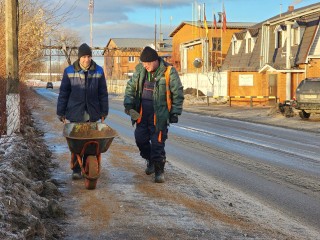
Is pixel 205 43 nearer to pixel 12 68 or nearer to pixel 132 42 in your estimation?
pixel 12 68

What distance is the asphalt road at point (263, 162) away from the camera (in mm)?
7008

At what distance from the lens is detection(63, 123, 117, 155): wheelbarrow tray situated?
21.9 feet

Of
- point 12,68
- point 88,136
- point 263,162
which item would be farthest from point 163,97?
point 12,68

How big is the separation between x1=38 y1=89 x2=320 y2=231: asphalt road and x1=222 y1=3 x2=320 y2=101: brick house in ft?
44.2

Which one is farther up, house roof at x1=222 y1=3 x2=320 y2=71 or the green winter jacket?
house roof at x1=222 y1=3 x2=320 y2=71

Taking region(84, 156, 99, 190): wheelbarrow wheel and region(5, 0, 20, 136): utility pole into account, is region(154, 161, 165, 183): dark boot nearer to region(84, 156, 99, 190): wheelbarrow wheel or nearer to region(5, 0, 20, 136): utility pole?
region(84, 156, 99, 190): wheelbarrow wheel

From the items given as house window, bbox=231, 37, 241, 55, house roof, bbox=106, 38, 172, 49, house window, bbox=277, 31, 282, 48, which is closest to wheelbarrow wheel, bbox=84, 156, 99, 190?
house window, bbox=277, 31, 282, 48

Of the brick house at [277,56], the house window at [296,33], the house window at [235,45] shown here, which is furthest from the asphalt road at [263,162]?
the house window at [235,45]

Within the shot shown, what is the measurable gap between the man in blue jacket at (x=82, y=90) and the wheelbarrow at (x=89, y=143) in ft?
1.09

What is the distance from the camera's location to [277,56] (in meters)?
34.0

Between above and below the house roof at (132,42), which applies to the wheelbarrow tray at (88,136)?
below

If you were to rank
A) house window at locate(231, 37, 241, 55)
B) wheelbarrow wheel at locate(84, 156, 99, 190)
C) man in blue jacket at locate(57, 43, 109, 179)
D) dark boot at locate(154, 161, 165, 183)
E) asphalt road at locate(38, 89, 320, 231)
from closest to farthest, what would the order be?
wheelbarrow wheel at locate(84, 156, 99, 190) → asphalt road at locate(38, 89, 320, 231) → man in blue jacket at locate(57, 43, 109, 179) → dark boot at locate(154, 161, 165, 183) → house window at locate(231, 37, 241, 55)

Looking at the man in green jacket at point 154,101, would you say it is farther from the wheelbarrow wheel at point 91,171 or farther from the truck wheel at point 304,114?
the truck wheel at point 304,114

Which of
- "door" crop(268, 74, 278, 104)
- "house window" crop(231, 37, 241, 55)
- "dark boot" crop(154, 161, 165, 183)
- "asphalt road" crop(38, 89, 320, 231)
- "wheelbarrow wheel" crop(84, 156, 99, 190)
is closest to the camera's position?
"wheelbarrow wheel" crop(84, 156, 99, 190)
